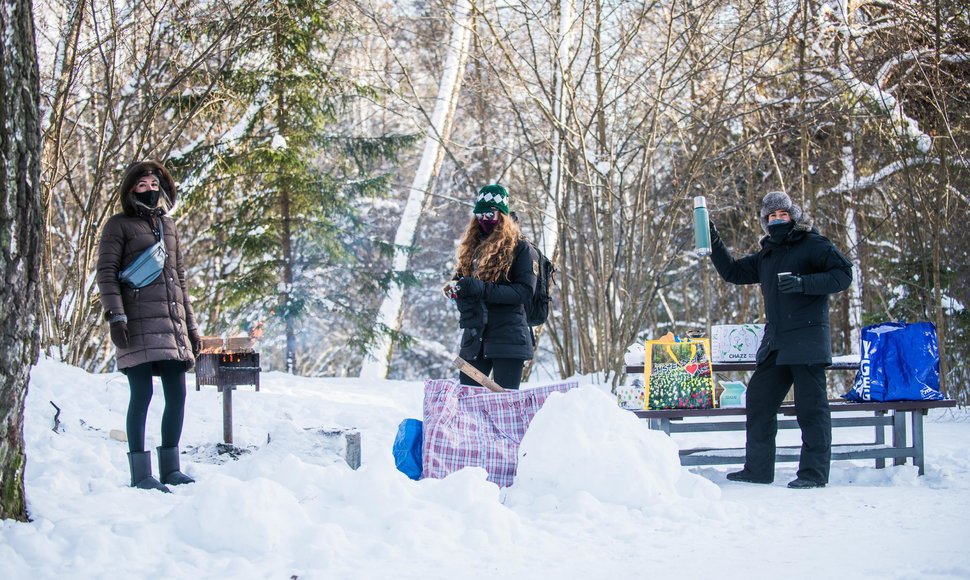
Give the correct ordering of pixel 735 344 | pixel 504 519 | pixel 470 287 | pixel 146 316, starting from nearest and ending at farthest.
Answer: pixel 504 519 < pixel 146 316 < pixel 470 287 < pixel 735 344

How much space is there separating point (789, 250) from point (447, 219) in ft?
57.3

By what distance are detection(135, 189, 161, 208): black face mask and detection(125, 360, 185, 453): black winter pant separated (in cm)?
81

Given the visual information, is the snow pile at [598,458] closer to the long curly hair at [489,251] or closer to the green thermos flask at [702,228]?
the long curly hair at [489,251]

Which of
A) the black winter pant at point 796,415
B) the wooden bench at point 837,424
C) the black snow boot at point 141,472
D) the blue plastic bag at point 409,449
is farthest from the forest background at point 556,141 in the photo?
the blue plastic bag at point 409,449

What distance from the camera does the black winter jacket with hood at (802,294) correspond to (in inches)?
181

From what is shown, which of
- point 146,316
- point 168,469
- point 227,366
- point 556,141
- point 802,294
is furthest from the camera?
point 556,141

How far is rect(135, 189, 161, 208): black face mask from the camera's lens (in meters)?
4.21

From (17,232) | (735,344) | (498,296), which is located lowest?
(735,344)

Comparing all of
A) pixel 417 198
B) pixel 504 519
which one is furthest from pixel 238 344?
pixel 417 198

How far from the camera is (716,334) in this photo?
543 cm

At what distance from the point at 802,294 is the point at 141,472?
361 cm

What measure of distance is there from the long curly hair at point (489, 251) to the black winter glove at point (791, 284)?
1.45 metres

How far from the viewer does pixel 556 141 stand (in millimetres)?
9609

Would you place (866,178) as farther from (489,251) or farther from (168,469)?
(168,469)
